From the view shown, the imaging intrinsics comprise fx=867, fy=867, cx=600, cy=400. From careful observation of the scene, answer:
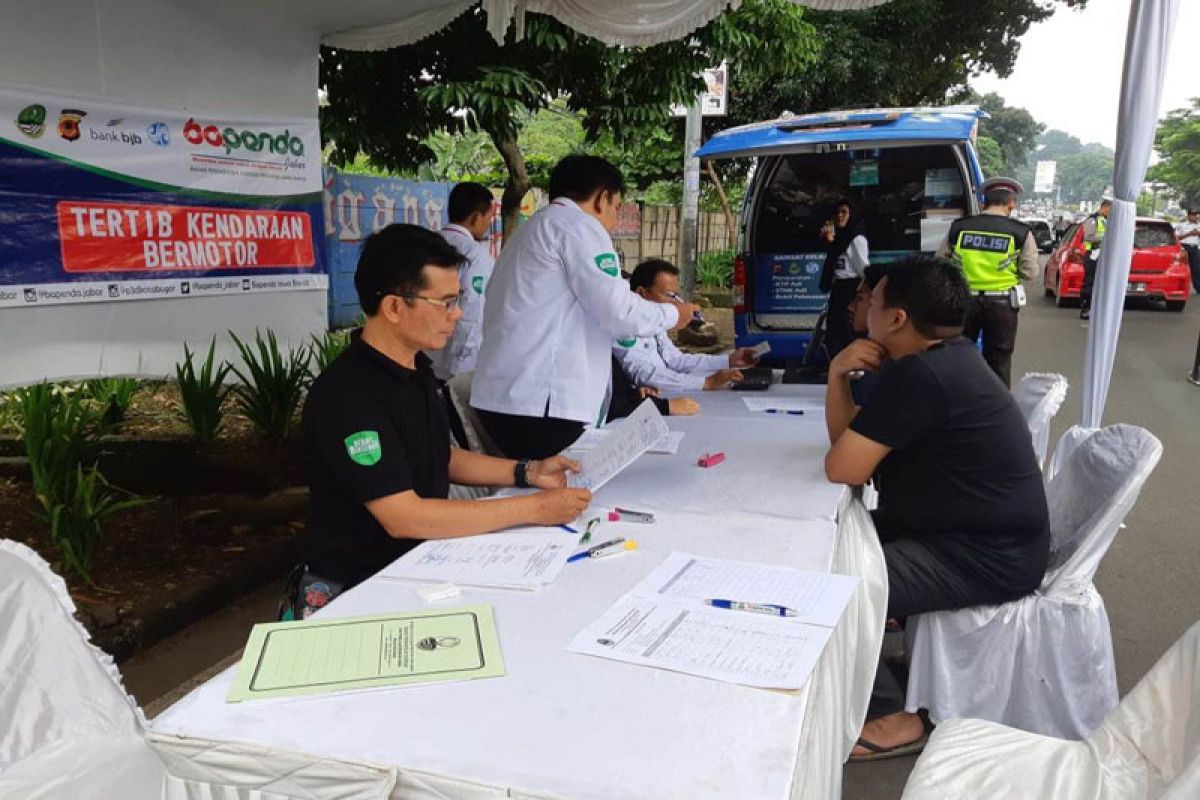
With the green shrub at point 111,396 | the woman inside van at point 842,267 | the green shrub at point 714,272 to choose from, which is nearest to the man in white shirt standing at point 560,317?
the woman inside van at point 842,267

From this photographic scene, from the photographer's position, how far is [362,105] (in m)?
5.06

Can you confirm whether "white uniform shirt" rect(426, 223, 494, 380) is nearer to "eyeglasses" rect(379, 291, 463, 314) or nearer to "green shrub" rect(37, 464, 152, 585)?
"green shrub" rect(37, 464, 152, 585)

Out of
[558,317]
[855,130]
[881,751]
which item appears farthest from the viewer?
[855,130]

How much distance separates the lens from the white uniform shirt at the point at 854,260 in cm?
543

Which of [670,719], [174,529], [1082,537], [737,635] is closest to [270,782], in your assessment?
[670,719]

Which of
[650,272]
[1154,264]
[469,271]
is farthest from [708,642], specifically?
[1154,264]

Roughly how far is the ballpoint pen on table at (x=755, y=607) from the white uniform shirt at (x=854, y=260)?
166 inches

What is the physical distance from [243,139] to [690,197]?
19.2 feet

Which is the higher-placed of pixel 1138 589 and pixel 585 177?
pixel 585 177

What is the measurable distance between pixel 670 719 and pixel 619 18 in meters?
3.30

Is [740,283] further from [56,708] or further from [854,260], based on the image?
[56,708]

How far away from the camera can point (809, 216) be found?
679cm

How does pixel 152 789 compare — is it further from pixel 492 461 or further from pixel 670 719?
pixel 492 461

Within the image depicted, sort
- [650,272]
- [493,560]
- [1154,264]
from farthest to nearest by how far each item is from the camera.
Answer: [1154,264] → [650,272] → [493,560]
